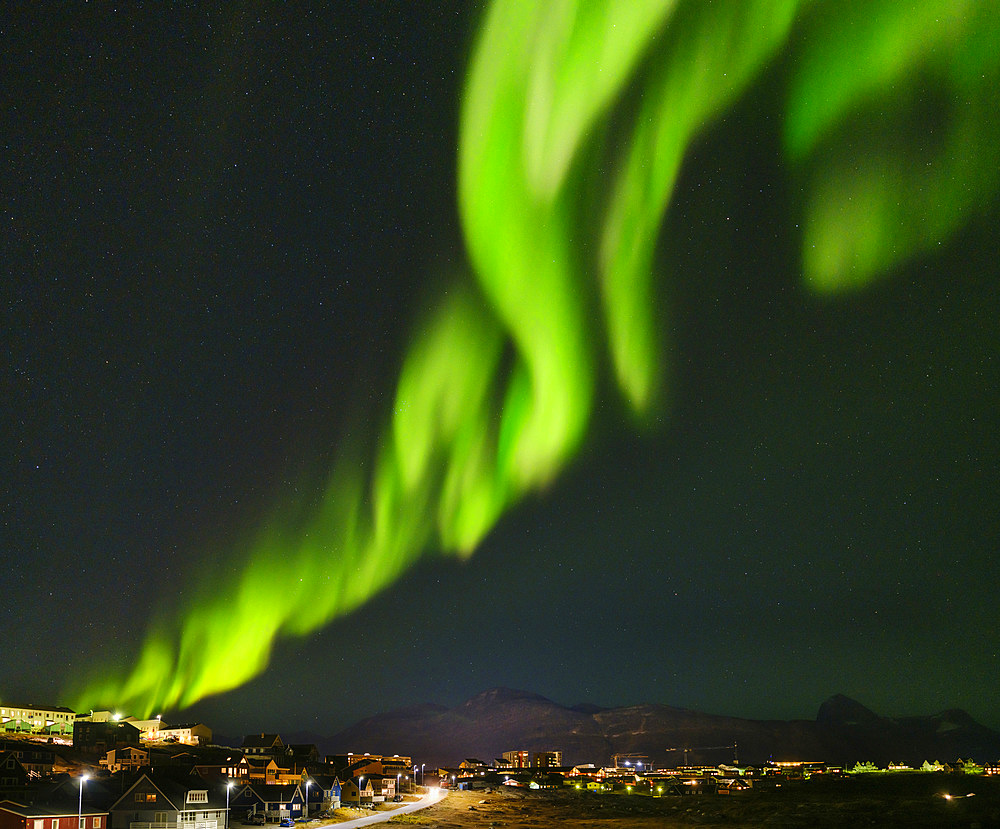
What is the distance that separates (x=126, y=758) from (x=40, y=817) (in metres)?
65.1

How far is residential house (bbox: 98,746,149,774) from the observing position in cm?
10550

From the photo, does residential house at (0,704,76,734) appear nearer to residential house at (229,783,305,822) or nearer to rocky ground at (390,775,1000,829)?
rocky ground at (390,775,1000,829)

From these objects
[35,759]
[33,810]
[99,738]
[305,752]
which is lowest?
[305,752]

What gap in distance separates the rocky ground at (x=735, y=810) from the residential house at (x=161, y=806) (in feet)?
62.0

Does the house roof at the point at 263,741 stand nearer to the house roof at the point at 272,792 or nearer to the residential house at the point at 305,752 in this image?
the residential house at the point at 305,752

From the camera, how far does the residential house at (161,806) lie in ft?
191

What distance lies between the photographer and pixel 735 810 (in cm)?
10506

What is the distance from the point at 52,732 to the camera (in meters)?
138

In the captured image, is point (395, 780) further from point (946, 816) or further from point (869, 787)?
point (869, 787)

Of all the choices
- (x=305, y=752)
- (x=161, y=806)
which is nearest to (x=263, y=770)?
(x=305, y=752)

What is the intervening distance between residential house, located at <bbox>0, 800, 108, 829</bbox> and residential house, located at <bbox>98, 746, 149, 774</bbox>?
191 ft

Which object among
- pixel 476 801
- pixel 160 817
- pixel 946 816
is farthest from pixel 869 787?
pixel 160 817

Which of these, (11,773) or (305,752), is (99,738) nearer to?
(305,752)

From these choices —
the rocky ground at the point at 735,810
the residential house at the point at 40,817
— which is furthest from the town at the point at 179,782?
the rocky ground at the point at 735,810
